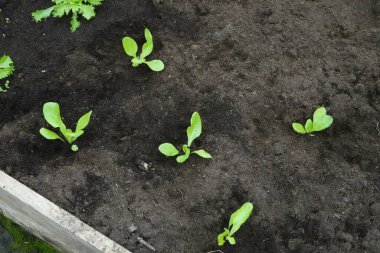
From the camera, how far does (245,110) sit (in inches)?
102

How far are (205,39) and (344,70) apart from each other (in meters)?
0.82

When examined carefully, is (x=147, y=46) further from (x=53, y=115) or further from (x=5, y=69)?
(x=5, y=69)

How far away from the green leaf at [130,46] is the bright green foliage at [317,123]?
3.14 ft

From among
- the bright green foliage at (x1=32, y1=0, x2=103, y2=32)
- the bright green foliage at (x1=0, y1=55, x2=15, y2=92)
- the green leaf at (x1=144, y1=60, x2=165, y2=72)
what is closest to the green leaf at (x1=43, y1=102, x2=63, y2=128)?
the bright green foliage at (x1=0, y1=55, x2=15, y2=92)

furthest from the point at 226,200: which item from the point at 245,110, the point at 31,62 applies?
the point at 31,62

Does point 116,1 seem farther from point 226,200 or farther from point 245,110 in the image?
point 226,200

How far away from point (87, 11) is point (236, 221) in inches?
60.7

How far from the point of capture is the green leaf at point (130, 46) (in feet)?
8.74

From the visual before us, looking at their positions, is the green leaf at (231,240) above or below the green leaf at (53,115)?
below

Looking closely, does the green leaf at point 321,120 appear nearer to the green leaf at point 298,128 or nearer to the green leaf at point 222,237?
the green leaf at point 298,128

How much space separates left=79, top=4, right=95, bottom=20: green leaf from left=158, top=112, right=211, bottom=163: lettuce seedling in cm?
98

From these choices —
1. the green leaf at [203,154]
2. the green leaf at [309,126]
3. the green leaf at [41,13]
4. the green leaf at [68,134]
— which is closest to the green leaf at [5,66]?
the green leaf at [41,13]

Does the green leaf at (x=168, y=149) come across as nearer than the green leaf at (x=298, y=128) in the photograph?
Yes

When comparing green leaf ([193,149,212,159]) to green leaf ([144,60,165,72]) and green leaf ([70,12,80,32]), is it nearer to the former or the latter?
green leaf ([144,60,165,72])
